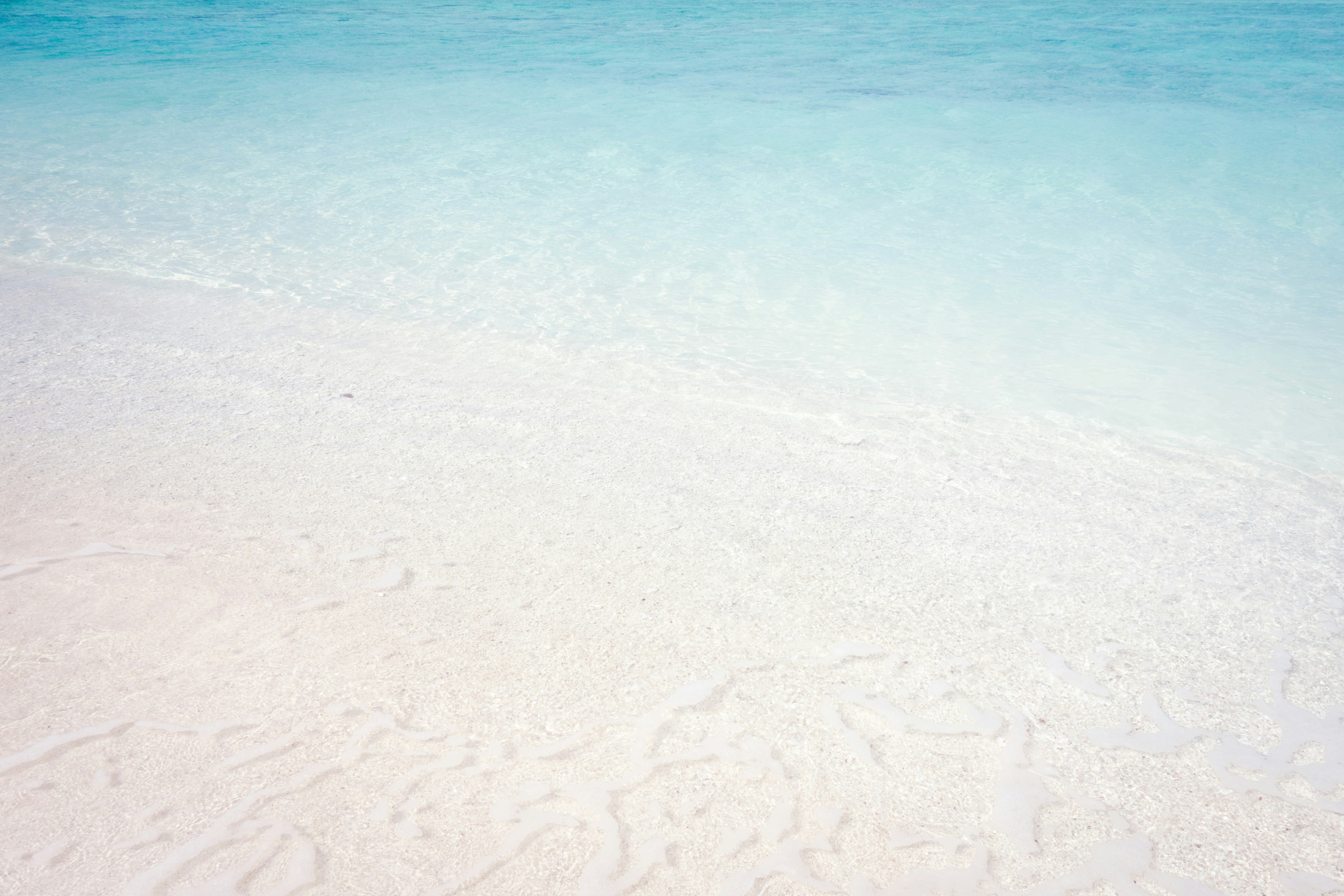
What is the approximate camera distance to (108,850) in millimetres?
2145

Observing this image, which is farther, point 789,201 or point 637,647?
point 789,201

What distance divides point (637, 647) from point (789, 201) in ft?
20.6

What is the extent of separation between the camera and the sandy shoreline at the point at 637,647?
224 cm

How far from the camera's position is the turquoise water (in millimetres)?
5508

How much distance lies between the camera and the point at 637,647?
2.92 m

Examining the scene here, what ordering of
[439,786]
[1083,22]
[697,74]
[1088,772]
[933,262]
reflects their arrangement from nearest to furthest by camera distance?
[439,786] < [1088,772] < [933,262] < [697,74] < [1083,22]

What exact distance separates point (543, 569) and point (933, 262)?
15.8 ft

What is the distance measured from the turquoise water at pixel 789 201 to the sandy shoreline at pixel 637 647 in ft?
3.80

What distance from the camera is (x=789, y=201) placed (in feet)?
27.2

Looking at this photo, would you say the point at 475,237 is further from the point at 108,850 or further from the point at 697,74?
the point at 697,74

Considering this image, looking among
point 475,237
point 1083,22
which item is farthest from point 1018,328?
point 1083,22

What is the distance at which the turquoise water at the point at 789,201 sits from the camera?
5.51 meters

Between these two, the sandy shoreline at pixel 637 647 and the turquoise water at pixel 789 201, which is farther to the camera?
the turquoise water at pixel 789 201

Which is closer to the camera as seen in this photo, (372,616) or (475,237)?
(372,616)
